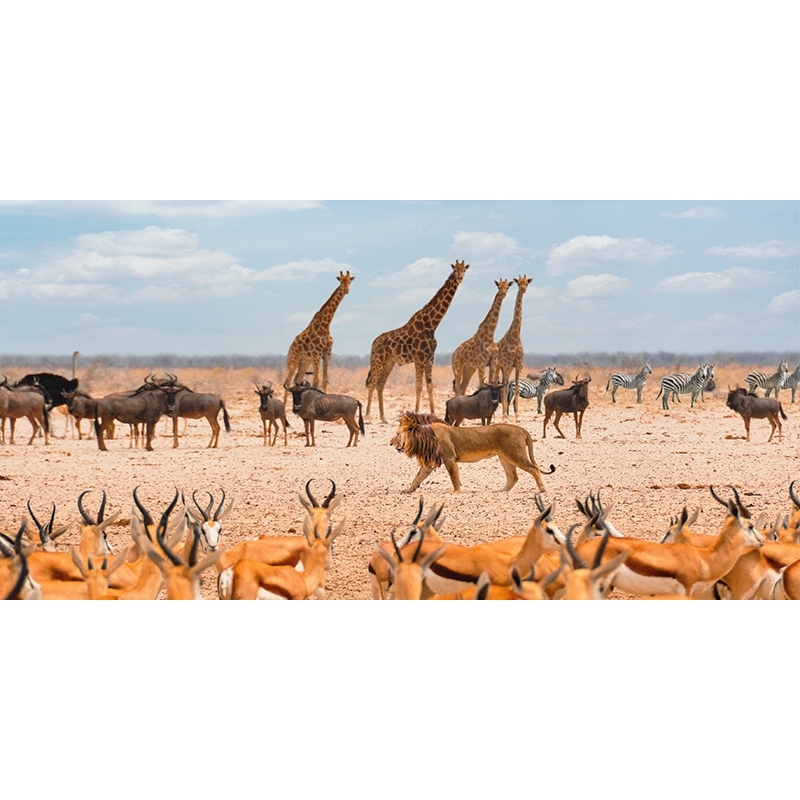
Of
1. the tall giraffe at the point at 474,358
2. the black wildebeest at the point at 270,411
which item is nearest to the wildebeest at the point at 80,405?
the black wildebeest at the point at 270,411

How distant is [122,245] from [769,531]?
4.51 meters

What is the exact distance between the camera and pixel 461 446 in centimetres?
680

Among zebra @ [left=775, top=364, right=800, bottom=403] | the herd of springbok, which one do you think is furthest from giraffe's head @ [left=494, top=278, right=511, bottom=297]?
the herd of springbok

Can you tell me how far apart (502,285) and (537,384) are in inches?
31.7

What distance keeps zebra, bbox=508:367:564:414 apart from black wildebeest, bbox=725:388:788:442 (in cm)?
134

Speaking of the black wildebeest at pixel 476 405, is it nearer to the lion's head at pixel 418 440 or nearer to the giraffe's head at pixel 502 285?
the lion's head at pixel 418 440

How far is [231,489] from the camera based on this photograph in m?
6.71

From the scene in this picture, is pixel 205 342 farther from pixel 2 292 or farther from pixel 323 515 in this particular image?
pixel 323 515

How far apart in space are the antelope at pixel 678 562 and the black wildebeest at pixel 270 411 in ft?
9.79

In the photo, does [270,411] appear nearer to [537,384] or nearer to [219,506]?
[219,506]

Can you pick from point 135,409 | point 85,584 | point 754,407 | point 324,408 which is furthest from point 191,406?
point 754,407

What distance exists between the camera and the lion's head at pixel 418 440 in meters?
6.82

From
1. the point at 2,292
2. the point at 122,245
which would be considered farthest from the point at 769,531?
the point at 2,292
